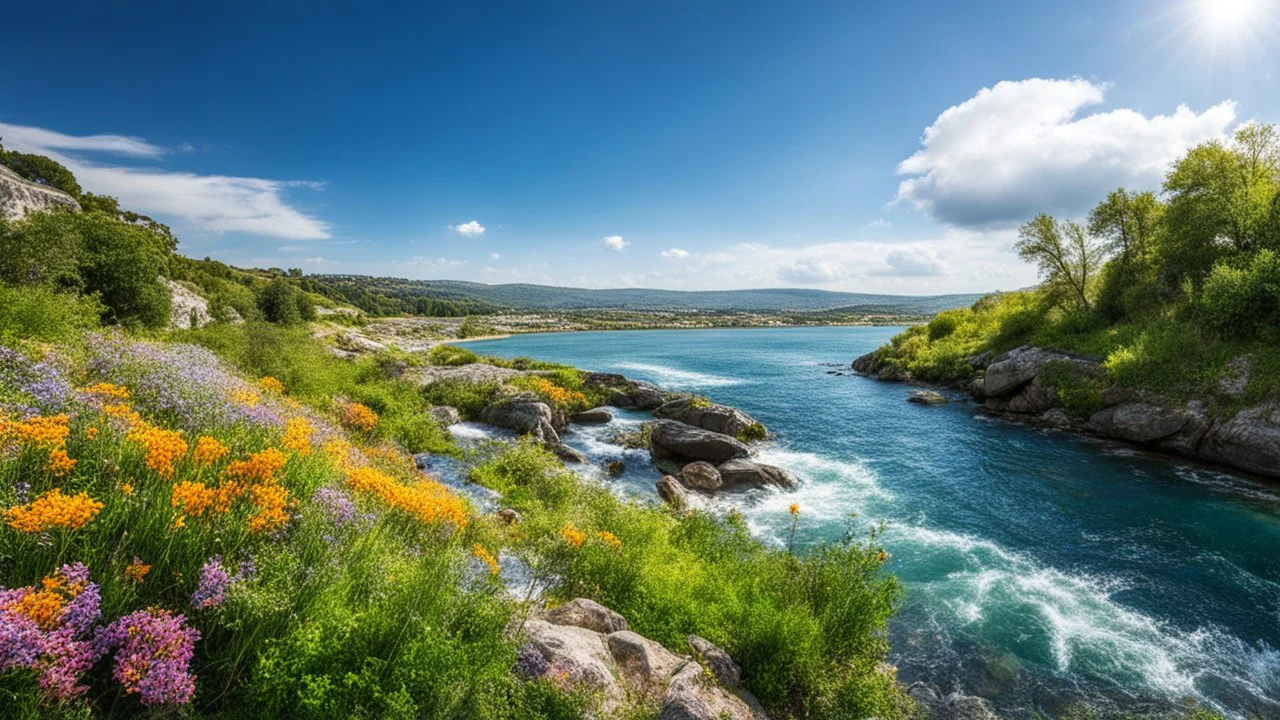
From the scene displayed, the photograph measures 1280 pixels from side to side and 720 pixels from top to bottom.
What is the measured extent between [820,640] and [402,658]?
756 centimetres

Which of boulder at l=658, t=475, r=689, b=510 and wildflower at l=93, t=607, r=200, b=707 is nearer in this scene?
wildflower at l=93, t=607, r=200, b=707

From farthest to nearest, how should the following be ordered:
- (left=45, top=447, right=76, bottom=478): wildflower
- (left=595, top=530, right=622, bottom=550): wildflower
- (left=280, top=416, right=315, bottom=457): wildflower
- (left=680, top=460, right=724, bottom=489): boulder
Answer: (left=680, top=460, right=724, bottom=489): boulder, (left=595, top=530, right=622, bottom=550): wildflower, (left=280, top=416, right=315, bottom=457): wildflower, (left=45, top=447, right=76, bottom=478): wildflower

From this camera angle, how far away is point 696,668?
7.59 meters

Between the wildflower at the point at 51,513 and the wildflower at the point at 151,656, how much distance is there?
0.92 metres

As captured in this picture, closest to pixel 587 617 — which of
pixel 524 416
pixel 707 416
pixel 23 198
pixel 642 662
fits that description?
pixel 642 662

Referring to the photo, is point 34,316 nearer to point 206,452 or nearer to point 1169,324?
point 206,452

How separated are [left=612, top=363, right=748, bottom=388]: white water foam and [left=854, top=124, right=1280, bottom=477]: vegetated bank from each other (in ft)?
73.6

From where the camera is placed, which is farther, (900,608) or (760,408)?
(760,408)

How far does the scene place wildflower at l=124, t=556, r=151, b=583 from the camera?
13.7ft

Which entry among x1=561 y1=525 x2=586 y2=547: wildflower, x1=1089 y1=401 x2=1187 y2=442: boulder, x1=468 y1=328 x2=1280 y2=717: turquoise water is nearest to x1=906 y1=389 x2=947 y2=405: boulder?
x1=468 y1=328 x2=1280 y2=717: turquoise water

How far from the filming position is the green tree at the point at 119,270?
70.6 ft

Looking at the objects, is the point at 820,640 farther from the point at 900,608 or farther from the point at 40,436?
the point at 40,436

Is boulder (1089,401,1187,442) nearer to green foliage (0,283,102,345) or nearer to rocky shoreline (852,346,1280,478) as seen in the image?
rocky shoreline (852,346,1280,478)

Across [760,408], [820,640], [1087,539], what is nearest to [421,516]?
[820,640]
